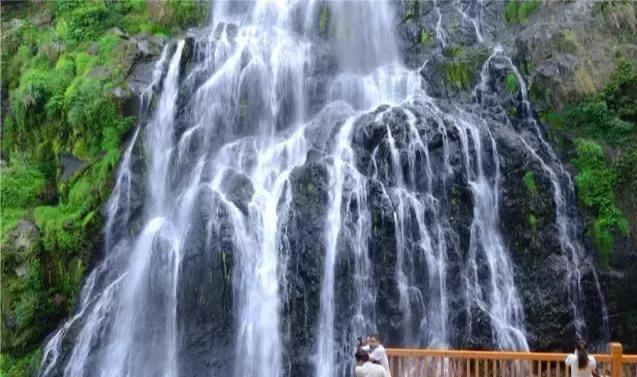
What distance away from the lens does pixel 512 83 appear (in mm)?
17031

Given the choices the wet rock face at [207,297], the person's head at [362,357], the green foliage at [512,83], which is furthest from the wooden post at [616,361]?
the green foliage at [512,83]

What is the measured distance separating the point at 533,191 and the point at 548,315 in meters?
2.86

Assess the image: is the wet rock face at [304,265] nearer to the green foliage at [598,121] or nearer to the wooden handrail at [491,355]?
the wooden handrail at [491,355]

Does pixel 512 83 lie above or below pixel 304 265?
above

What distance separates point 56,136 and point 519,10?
13.9m

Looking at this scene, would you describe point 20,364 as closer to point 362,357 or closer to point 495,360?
point 362,357

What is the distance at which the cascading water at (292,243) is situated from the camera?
1277 centimetres

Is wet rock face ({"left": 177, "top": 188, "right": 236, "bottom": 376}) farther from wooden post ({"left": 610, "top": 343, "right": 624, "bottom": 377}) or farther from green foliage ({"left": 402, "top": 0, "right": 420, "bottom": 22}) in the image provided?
green foliage ({"left": 402, "top": 0, "right": 420, "bottom": 22})

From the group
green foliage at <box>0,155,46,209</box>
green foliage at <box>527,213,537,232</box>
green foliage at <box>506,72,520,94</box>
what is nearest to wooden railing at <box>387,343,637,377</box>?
green foliage at <box>527,213,537,232</box>

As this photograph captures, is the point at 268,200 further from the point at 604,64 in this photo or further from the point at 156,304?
the point at 604,64

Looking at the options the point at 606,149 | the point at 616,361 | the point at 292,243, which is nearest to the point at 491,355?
the point at 616,361

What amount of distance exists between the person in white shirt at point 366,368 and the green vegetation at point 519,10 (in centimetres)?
1412

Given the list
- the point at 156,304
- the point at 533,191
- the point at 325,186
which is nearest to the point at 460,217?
the point at 533,191

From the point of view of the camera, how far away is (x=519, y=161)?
14969 millimetres
